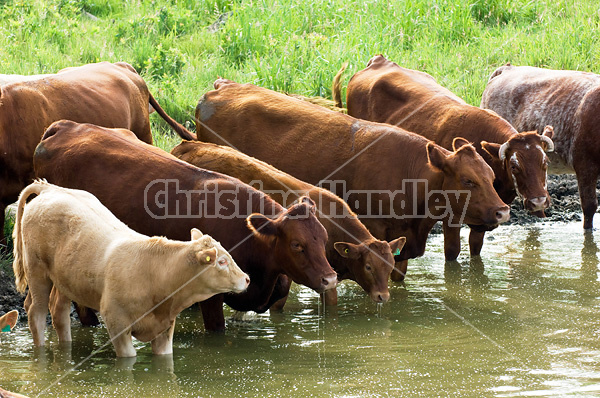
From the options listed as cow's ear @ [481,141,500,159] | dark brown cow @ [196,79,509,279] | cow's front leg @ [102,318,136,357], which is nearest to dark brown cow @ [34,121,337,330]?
cow's front leg @ [102,318,136,357]

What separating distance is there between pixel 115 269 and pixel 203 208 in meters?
1.19

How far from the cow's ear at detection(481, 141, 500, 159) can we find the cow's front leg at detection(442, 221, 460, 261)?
83 cm

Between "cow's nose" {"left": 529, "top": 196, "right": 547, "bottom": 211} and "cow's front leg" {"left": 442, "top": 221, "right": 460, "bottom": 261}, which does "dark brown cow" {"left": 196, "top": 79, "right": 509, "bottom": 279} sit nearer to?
"cow's front leg" {"left": 442, "top": 221, "right": 460, "bottom": 261}

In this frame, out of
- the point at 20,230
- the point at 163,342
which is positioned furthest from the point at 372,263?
the point at 20,230

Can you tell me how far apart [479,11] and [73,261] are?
453 inches

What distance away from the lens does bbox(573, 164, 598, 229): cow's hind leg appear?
10906 millimetres

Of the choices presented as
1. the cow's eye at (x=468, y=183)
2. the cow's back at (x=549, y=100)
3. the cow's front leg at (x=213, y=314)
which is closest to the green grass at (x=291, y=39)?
the cow's back at (x=549, y=100)

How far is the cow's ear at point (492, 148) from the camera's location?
945cm

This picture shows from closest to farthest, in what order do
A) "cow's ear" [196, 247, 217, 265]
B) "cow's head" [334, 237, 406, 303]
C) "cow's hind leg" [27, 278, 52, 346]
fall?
"cow's ear" [196, 247, 217, 265] < "cow's hind leg" [27, 278, 52, 346] < "cow's head" [334, 237, 406, 303]

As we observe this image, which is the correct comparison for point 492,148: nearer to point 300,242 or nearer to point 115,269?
point 300,242

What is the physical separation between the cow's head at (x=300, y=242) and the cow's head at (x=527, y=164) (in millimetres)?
3062

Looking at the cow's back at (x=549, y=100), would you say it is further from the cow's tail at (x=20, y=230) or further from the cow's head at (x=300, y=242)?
the cow's tail at (x=20, y=230)

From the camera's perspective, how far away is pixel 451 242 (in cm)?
968

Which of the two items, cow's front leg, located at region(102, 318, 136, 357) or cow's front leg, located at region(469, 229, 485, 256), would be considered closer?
cow's front leg, located at region(102, 318, 136, 357)
